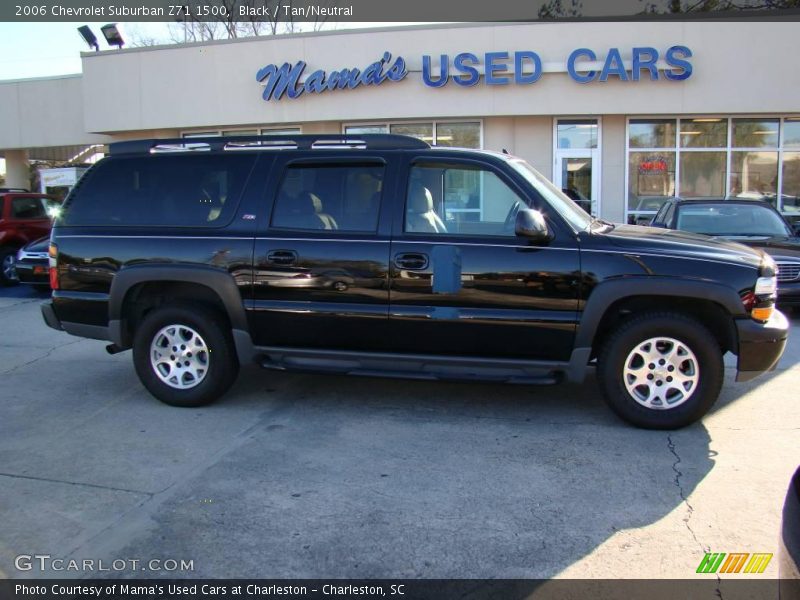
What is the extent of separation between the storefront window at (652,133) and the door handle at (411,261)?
12.5m

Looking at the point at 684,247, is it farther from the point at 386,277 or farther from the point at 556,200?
the point at 386,277

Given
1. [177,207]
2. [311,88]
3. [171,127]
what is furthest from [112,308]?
[171,127]

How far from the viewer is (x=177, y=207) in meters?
5.43

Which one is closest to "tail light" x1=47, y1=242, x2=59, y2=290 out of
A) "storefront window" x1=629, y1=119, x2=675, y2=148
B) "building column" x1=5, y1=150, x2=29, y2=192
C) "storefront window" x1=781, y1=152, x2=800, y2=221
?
"storefront window" x1=629, y1=119, x2=675, y2=148

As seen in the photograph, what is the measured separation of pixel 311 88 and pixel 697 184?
9.42 metres

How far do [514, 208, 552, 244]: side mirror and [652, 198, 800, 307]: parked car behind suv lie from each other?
17.8 feet

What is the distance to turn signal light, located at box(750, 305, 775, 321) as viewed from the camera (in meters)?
4.66

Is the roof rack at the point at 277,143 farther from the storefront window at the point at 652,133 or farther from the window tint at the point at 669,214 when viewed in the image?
the storefront window at the point at 652,133

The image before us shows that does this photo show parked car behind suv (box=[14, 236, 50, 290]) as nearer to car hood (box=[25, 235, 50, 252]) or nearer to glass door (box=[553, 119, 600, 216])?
car hood (box=[25, 235, 50, 252])

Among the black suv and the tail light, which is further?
the tail light

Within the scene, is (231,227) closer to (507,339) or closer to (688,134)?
(507,339)

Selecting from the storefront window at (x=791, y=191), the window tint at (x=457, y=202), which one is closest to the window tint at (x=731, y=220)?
the window tint at (x=457, y=202)

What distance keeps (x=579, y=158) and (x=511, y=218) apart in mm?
11825

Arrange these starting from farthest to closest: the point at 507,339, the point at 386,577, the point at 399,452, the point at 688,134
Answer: the point at 688,134, the point at 507,339, the point at 399,452, the point at 386,577
